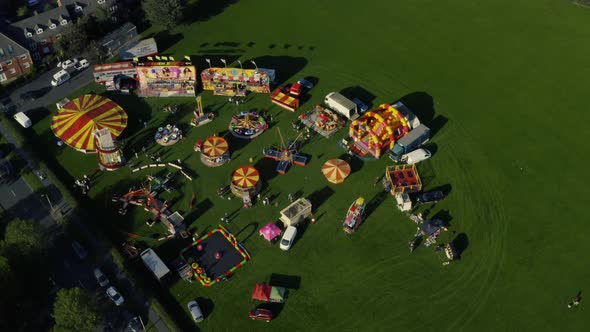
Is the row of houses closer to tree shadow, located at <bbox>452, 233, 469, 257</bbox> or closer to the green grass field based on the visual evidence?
the green grass field

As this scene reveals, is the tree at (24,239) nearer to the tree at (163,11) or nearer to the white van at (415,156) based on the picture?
the tree at (163,11)

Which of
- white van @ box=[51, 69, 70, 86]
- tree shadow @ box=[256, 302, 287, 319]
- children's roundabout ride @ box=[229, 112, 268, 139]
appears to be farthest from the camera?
white van @ box=[51, 69, 70, 86]

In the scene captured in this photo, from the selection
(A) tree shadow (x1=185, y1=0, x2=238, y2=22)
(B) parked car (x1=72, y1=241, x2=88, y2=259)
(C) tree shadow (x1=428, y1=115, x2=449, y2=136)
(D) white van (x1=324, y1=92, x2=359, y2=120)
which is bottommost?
(B) parked car (x1=72, y1=241, x2=88, y2=259)

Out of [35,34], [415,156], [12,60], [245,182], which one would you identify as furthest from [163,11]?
[415,156]

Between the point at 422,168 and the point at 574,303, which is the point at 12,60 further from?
the point at 574,303

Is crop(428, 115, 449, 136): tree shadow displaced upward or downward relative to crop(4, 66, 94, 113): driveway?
downward

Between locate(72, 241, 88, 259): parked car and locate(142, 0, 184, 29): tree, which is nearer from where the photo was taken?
locate(72, 241, 88, 259): parked car

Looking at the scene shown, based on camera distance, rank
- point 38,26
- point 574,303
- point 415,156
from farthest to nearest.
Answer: point 38,26 < point 415,156 < point 574,303

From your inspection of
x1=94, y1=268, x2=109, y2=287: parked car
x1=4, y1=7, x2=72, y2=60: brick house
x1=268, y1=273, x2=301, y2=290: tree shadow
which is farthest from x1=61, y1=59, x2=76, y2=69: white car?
x1=268, y1=273, x2=301, y2=290: tree shadow
